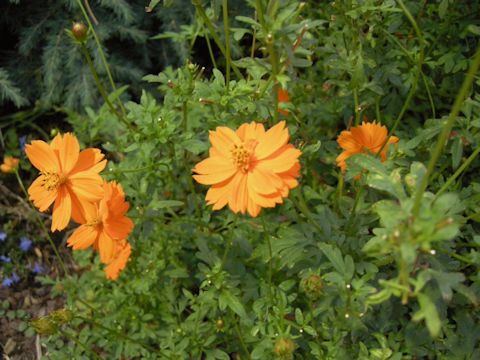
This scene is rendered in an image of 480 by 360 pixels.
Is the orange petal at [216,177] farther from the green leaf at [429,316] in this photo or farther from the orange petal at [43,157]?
the green leaf at [429,316]

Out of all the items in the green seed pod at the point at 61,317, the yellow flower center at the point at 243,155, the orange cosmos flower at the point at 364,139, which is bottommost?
the green seed pod at the point at 61,317

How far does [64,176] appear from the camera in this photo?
1.32 m

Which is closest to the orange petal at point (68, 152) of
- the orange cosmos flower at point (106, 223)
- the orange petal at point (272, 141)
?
the orange cosmos flower at point (106, 223)

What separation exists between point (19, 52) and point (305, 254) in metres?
Result: 1.71

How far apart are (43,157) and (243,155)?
56 cm

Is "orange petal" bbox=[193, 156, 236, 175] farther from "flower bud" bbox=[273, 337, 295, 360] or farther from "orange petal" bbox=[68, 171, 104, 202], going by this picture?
"flower bud" bbox=[273, 337, 295, 360]

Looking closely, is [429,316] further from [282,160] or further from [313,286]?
[282,160]

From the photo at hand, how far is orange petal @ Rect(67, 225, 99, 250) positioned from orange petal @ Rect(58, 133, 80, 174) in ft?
0.71

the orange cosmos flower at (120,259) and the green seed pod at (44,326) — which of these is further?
the orange cosmos flower at (120,259)

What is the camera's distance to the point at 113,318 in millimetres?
1733

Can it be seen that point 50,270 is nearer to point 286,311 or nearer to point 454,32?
point 286,311

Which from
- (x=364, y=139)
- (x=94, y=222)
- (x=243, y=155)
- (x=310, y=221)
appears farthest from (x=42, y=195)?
(x=364, y=139)

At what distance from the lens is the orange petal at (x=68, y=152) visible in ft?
4.23

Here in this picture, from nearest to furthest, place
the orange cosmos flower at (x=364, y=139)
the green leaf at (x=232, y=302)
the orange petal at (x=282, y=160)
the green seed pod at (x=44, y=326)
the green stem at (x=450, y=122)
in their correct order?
the green stem at (x=450, y=122) → the orange petal at (x=282, y=160) → the green seed pod at (x=44, y=326) → the green leaf at (x=232, y=302) → the orange cosmos flower at (x=364, y=139)
